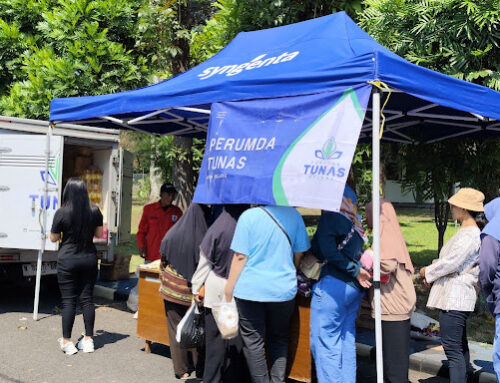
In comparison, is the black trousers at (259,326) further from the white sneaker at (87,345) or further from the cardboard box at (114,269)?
the cardboard box at (114,269)

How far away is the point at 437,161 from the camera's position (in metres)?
8.57

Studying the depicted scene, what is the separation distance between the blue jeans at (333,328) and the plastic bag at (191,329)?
1017mm

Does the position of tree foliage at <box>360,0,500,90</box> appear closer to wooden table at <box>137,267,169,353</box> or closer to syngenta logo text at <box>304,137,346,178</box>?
syngenta logo text at <box>304,137,346,178</box>

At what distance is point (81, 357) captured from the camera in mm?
6023

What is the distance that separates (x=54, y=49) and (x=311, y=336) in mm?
8433

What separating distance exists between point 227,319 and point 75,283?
2427mm

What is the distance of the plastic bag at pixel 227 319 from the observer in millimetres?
4227

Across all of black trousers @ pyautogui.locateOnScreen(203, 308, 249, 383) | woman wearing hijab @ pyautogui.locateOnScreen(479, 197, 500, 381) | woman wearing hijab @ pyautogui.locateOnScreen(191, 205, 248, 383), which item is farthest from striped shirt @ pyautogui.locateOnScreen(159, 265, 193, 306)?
woman wearing hijab @ pyautogui.locateOnScreen(479, 197, 500, 381)

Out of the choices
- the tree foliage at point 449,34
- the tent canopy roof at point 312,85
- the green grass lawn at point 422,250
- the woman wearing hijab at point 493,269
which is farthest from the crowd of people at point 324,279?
the tree foliage at point 449,34

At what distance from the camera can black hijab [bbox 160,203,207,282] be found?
5.01 metres

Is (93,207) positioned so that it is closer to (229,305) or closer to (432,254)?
(229,305)

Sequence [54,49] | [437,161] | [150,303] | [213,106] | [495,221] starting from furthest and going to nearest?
[54,49] → [437,161] → [150,303] → [213,106] → [495,221]

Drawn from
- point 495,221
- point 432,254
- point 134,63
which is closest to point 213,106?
point 495,221

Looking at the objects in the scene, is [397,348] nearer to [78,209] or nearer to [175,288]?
[175,288]
